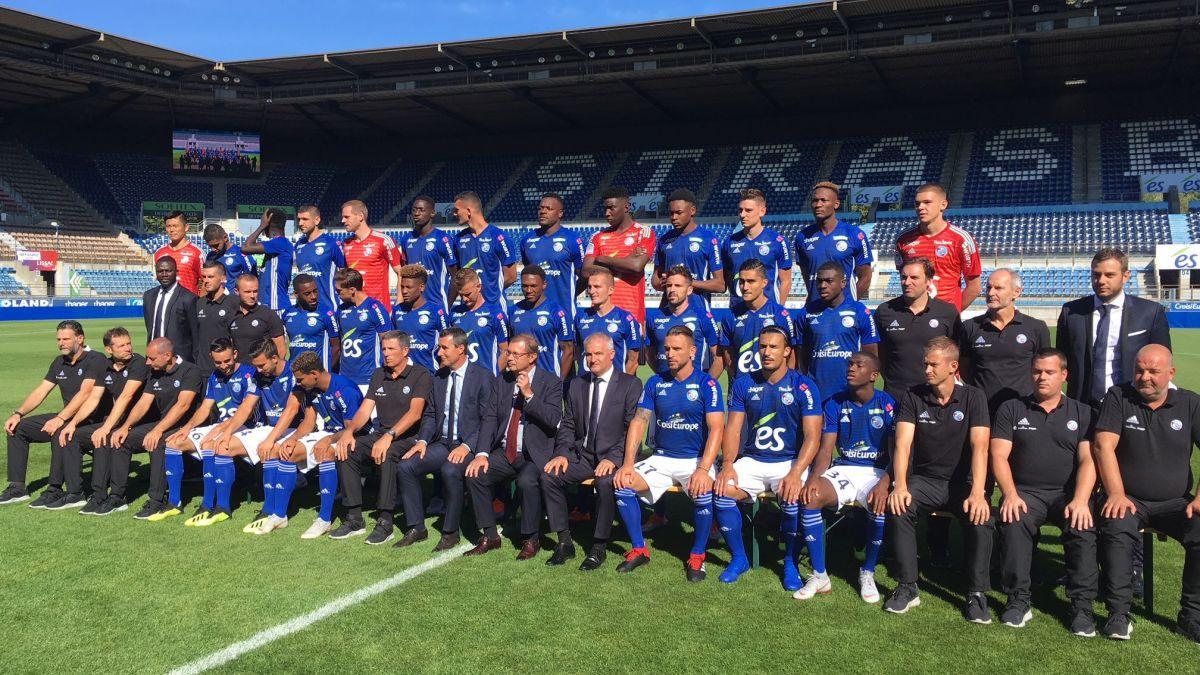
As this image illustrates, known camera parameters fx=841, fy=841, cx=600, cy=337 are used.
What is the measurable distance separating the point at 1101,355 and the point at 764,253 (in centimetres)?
268

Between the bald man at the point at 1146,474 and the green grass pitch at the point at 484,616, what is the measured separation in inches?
11.5

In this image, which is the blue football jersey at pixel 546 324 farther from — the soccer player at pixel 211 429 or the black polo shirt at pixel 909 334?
the black polo shirt at pixel 909 334

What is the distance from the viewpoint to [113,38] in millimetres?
31969

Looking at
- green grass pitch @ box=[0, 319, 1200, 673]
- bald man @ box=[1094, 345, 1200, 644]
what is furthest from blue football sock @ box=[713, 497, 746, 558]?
bald man @ box=[1094, 345, 1200, 644]

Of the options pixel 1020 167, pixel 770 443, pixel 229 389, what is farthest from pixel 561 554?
pixel 1020 167

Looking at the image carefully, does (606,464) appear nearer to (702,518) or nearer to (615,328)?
(702,518)

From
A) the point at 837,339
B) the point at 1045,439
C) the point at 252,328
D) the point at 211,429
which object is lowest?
the point at 211,429

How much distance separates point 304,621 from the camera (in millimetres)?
4723

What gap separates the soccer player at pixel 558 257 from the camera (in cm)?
837

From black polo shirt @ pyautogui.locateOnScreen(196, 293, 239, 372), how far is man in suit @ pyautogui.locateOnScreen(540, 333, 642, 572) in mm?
4225

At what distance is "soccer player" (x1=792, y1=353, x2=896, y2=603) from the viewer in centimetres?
524

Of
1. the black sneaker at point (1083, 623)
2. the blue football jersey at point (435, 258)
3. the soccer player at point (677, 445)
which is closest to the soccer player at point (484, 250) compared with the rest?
the blue football jersey at point (435, 258)

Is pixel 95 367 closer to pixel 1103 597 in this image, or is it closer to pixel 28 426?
pixel 28 426

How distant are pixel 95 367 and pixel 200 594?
3.61 metres
